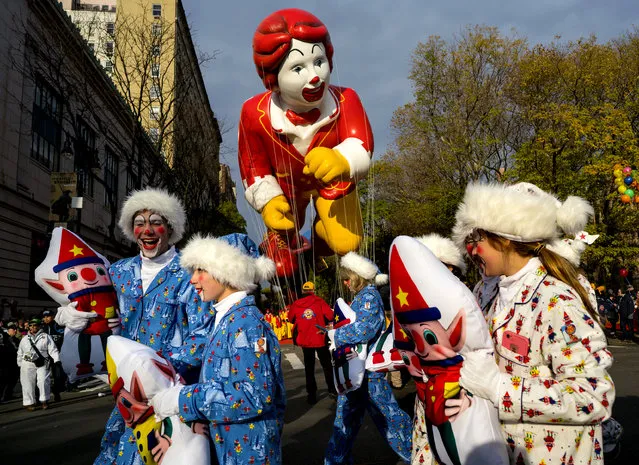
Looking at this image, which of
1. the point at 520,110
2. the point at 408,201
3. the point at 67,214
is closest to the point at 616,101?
the point at 520,110

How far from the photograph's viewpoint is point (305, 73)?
200 inches

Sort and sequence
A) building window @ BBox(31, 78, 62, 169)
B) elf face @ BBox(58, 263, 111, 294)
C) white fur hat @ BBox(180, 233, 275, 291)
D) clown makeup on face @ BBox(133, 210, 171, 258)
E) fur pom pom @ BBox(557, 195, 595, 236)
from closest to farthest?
fur pom pom @ BBox(557, 195, 595, 236) < white fur hat @ BBox(180, 233, 275, 291) < elf face @ BBox(58, 263, 111, 294) < clown makeup on face @ BBox(133, 210, 171, 258) < building window @ BBox(31, 78, 62, 169)

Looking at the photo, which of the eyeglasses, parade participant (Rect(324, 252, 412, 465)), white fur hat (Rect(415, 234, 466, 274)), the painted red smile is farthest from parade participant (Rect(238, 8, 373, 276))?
the eyeglasses

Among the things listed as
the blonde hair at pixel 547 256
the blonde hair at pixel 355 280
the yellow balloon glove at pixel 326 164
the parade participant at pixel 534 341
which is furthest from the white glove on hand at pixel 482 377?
the blonde hair at pixel 355 280

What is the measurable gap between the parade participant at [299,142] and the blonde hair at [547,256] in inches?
109

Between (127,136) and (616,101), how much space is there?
67.3ft

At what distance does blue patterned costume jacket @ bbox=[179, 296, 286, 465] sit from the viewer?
8.01ft

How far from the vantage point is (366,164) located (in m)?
5.26

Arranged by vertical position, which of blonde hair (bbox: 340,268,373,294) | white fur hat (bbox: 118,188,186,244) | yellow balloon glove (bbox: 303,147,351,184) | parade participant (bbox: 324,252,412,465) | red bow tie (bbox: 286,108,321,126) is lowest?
parade participant (bbox: 324,252,412,465)

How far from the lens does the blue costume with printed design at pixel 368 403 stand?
4676mm

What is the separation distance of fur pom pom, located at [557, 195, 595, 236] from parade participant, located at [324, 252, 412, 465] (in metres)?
2.25

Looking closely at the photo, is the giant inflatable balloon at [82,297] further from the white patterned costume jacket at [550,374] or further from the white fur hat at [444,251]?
the white patterned costume jacket at [550,374]

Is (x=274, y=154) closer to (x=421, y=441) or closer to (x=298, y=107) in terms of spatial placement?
(x=298, y=107)

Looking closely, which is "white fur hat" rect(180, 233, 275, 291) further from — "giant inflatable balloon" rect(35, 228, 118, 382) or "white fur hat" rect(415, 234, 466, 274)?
"white fur hat" rect(415, 234, 466, 274)
